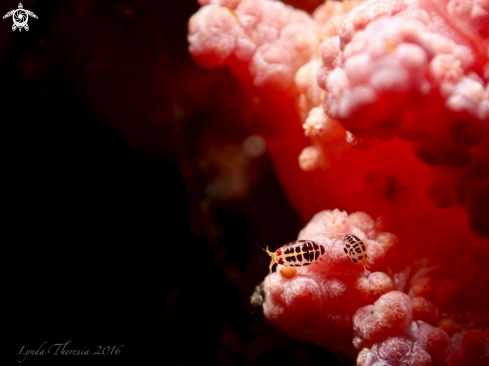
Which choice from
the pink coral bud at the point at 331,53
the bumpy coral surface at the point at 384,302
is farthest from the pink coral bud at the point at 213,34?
the bumpy coral surface at the point at 384,302

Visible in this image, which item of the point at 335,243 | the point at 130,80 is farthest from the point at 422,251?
the point at 130,80

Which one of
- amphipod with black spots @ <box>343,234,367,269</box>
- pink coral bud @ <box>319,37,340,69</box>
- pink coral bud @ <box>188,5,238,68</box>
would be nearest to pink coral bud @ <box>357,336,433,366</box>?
amphipod with black spots @ <box>343,234,367,269</box>

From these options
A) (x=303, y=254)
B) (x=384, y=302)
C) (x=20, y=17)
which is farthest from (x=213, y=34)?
(x=384, y=302)

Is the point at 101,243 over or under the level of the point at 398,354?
over

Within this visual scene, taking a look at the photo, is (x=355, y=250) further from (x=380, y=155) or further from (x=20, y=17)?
(x=20, y=17)

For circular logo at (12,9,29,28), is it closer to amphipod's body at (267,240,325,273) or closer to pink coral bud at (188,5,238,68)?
pink coral bud at (188,5,238,68)

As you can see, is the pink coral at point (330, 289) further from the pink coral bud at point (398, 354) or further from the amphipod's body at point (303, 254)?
the pink coral bud at point (398, 354)
